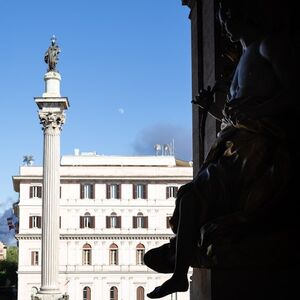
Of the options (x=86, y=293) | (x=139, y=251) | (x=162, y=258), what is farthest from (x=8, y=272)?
(x=162, y=258)

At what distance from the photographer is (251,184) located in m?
2.71

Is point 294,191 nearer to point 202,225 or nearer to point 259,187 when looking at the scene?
point 259,187

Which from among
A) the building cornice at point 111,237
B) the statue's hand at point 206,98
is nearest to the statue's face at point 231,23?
the statue's hand at point 206,98

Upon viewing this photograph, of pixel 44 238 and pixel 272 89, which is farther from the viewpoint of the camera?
pixel 44 238

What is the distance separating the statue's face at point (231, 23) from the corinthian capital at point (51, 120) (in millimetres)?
27735

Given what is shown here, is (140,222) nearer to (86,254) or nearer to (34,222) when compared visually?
(86,254)

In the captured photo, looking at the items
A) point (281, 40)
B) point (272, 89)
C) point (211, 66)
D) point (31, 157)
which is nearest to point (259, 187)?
point (272, 89)

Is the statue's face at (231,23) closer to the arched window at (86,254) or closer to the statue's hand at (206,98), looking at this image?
the statue's hand at (206,98)

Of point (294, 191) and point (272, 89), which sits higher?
point (272, 89)

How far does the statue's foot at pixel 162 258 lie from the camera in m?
3.03

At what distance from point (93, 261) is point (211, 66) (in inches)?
1848

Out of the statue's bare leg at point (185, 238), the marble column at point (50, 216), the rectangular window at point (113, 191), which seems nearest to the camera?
the statue's bare leg at point (185, 238)

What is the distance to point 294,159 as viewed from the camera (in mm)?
2705

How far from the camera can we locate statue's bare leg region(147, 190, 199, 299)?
9.24 feet
